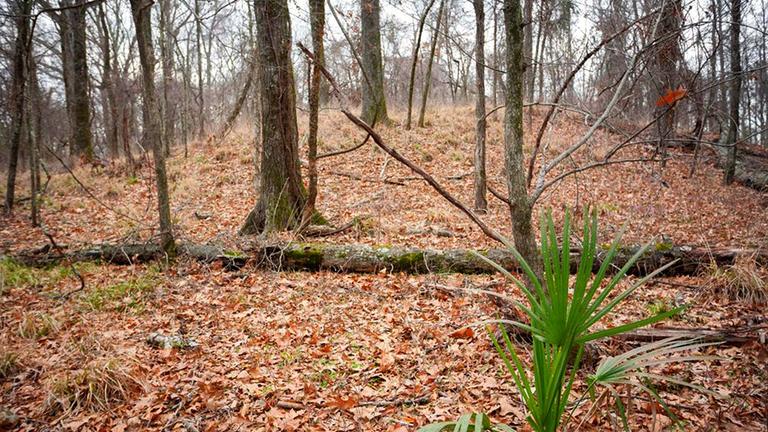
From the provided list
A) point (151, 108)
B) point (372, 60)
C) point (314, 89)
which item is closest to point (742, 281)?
point (314, 89)

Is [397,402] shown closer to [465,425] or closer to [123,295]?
[465,425]

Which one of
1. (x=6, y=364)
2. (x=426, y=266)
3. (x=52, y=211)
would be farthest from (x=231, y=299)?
(x=52, y=211)

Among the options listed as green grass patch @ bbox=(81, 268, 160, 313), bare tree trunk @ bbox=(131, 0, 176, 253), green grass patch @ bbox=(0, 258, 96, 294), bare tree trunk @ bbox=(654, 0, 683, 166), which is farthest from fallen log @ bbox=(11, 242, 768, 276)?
bare tree trunk @ bbox=(654, 0, 683, 166)

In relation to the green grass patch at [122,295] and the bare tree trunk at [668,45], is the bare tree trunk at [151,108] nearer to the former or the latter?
the green grass patch at [122,295]

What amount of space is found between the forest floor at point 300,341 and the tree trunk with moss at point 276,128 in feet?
2.06

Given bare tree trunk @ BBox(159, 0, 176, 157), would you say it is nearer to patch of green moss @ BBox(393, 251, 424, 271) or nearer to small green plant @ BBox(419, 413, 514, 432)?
patch of green moss @ BBox(393, 251, 424, 271)

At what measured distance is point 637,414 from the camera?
2.80 metres

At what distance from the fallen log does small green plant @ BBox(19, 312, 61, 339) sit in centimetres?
167

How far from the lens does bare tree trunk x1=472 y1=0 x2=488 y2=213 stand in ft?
26.1

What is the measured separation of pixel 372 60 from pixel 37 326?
40.4ft

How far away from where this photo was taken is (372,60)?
14320 millimetres

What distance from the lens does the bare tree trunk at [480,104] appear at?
26.1ft

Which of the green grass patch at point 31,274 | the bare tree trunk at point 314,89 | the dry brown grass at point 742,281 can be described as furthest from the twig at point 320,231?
the dry brown grass at point 742,281

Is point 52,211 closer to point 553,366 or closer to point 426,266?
point 426,266
